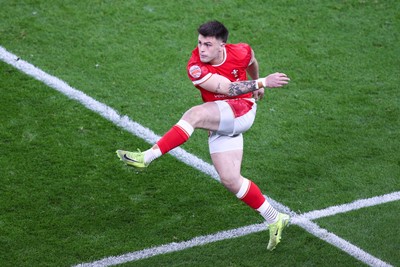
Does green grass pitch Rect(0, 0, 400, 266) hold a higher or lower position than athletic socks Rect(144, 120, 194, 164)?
lower

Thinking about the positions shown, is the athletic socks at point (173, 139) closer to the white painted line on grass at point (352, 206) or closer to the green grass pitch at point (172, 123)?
the green grass pitch at point (172, 123)

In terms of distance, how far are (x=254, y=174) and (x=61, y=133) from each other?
2.08 metres

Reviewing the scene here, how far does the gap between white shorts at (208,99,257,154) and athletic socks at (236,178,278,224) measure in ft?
1.07

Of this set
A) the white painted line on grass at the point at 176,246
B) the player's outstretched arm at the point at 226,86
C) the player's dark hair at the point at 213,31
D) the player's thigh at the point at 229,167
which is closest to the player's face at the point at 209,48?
the player's dark hair at the point at 213,31

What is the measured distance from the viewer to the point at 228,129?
23.0 feet

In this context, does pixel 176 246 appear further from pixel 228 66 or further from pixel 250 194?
pixel 228 66

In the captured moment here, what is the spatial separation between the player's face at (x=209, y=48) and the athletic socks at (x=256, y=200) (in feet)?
3.46

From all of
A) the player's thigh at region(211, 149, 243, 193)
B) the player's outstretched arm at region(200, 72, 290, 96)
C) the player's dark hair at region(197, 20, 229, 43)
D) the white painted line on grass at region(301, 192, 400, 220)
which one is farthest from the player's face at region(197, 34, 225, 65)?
the white painted line on grass at region(301, 192, 400, 220)

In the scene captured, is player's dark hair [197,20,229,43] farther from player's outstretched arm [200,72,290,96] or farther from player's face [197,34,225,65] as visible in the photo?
player's outstretched arm [200,72,290,96]

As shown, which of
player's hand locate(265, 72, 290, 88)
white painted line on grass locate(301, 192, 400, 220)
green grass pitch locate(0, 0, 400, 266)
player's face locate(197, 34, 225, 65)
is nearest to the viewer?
player's hand locate(265, 72, 290, 88)

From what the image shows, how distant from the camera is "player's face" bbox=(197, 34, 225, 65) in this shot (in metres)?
6.83

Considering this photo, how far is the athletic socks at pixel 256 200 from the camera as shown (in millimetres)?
7051

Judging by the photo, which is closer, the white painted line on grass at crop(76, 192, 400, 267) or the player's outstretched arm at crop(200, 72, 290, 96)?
the player's outstretched arm at crop(200, 72, 290, 96)

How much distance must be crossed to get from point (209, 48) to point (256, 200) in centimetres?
132
